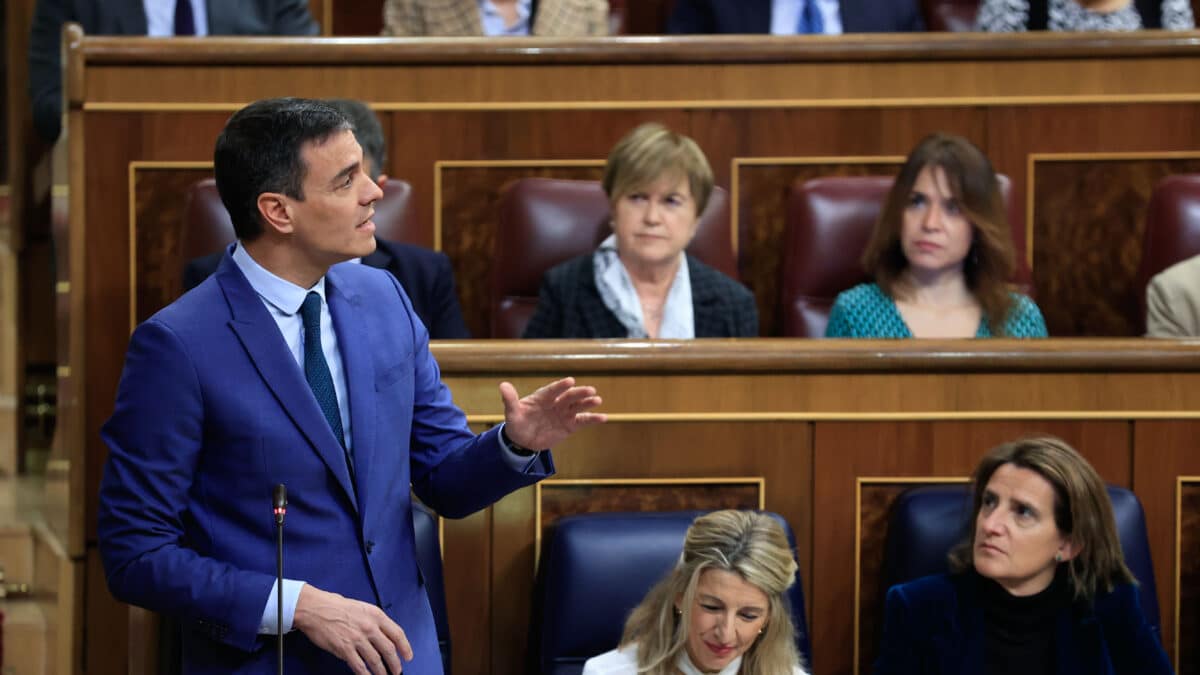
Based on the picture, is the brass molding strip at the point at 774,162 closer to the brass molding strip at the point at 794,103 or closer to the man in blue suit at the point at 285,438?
the brass molding strip at the point at 794,103

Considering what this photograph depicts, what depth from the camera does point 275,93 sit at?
135cm

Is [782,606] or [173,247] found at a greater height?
[173,247]

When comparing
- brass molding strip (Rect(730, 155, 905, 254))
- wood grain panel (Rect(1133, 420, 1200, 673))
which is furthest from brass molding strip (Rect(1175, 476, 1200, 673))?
brass molding strip (Rect(730, 155, 905, 254))

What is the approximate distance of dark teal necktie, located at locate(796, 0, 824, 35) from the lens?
1.60 metres

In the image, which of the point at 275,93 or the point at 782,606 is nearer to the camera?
the point at 782,606

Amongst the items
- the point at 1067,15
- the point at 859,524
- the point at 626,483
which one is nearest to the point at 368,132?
the point at 626,483

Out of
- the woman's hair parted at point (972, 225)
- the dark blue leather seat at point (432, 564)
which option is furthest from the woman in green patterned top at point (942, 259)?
the dark blue leather seat at point (432, 564)

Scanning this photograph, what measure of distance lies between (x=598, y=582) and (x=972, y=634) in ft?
0.74

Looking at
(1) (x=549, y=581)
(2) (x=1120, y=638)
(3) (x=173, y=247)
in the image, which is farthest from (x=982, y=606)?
(3) (x=173, y=247)

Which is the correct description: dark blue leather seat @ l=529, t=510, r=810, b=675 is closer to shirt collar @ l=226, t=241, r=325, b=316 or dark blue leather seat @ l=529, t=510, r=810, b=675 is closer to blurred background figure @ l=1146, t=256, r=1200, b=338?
shirt collar @ l=226, t=241, r=325, b=316

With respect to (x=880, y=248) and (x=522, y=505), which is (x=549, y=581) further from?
(x=880, y=248)

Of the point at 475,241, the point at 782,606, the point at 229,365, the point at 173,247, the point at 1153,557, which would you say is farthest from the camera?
the point at 475,241

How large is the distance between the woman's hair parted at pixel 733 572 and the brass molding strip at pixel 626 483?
0.31 feet

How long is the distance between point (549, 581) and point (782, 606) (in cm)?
14
